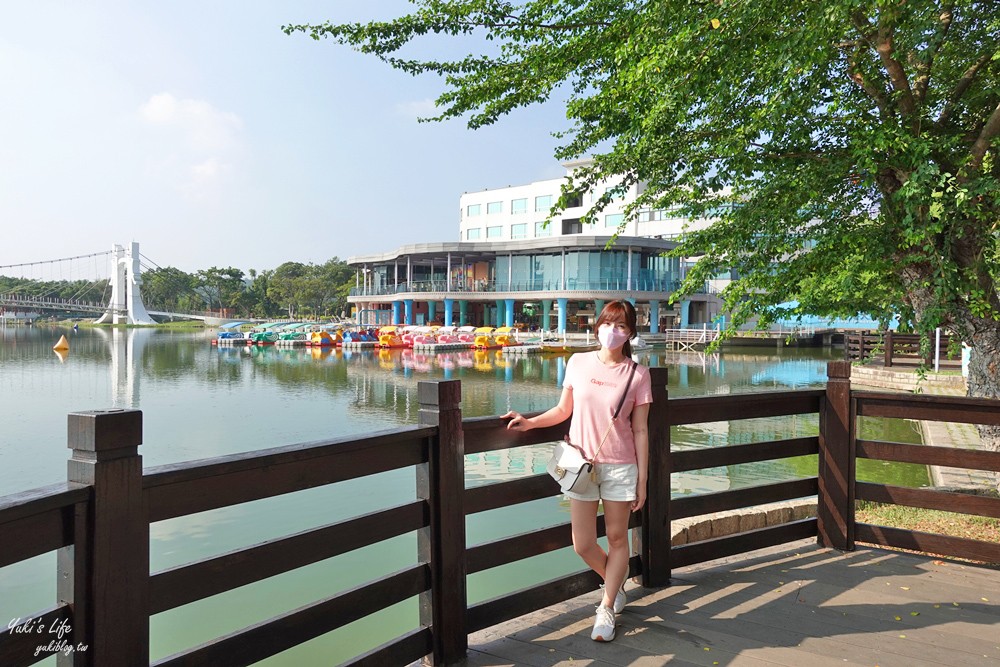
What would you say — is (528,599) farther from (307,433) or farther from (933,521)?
(307,433)

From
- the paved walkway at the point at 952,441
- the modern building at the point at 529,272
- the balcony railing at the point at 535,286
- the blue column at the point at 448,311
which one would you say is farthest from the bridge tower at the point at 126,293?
the paved walkway at the point at 952,441

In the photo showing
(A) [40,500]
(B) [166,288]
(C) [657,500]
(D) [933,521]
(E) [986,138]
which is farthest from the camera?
(B) [166,288]

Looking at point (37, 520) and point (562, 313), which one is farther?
point (562, 313)

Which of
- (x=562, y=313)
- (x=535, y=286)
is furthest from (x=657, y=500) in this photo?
(x=535, y=286)

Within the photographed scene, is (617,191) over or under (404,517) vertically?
over

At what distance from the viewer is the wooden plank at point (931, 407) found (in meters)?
4.27

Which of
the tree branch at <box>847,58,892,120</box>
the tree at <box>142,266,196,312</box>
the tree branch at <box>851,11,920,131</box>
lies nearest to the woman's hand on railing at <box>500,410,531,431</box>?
the tree branch at <box>851,11,920,131</box>

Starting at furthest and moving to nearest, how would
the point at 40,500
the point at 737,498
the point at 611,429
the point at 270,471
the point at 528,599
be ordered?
the point at 737,498 < the point at 528,599 < the point at 611,429 < the point at 270,471 < the point at 40,500

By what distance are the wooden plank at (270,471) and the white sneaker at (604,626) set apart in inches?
44.1

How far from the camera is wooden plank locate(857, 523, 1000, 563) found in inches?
170

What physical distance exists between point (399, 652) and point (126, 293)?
12340 cm

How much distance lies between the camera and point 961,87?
602 cm

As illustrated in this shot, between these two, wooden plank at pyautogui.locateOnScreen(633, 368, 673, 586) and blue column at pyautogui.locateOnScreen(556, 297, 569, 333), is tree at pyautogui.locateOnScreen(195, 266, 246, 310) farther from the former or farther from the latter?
wooden plank at pyautogui.locateOnScreen(633, 368, 673, 586)

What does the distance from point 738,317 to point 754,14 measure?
2.52m
